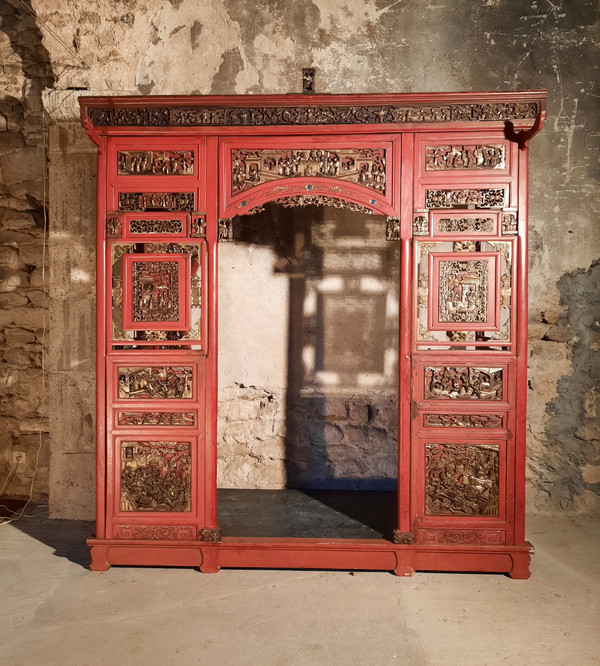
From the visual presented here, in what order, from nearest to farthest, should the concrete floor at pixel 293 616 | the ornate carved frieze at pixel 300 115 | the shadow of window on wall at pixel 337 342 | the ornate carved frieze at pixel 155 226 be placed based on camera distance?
the concrete floor at pixel 293 616, the ornate carved frieze at pixel 300 115, the ornate carved frieze at pixel 155 226, the shadow of window on wall at pixel 337 342

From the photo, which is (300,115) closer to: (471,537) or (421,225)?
(421,225)

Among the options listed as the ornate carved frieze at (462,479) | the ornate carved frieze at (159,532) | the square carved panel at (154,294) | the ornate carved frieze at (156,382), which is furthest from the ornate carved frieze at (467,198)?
the ornate carved frieze at (159,532)

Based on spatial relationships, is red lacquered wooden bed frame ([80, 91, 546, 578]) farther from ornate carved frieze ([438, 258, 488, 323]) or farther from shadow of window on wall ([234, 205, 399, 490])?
shadow of window on wall ([234, 205, 399, 490])

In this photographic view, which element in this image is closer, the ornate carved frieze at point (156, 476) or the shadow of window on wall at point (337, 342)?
the ornate carved frieze at point (156, 476)

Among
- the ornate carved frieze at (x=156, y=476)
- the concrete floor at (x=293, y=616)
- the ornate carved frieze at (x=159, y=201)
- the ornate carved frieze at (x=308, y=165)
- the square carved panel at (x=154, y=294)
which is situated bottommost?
the concrete floor at (x=293, y=616)

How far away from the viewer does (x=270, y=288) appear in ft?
13.9

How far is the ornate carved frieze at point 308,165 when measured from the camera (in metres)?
3.02

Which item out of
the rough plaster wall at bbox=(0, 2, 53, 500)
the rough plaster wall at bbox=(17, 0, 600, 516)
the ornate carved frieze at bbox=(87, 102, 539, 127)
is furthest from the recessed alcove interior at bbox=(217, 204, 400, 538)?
the rough plaster wall at bbox=(0, 2, 53, 500)

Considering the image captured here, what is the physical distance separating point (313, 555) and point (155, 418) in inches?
50.3

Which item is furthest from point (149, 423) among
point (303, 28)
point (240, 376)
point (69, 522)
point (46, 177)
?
point (303, 28)

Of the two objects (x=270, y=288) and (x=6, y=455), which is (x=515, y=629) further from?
(x=6, y=455)

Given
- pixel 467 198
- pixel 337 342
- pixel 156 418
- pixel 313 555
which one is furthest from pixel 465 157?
pixel 313 555

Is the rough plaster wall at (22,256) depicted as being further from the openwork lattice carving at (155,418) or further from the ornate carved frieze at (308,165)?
the ornate carved frieze at (308,165)

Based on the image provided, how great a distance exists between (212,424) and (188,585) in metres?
0.92
